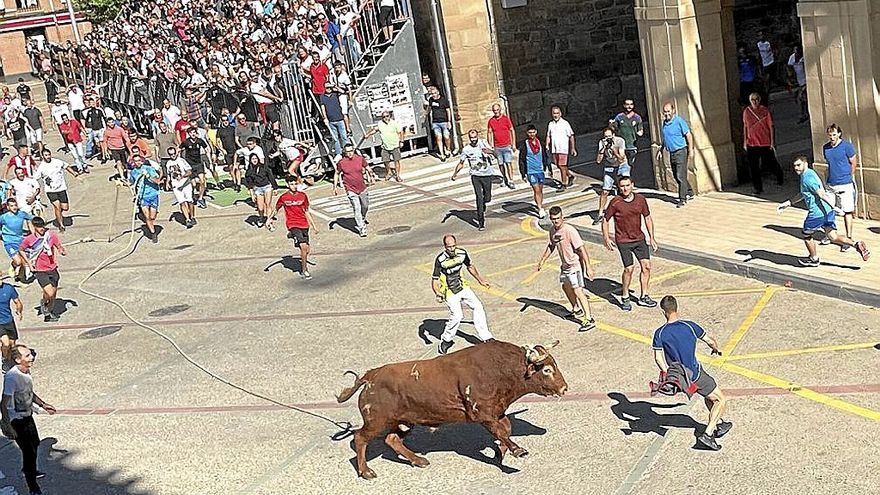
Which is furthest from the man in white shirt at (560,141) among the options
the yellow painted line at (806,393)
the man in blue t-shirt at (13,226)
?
the yellow painted line at (806,393)

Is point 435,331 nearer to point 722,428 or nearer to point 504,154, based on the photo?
point 722,428

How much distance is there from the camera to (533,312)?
49.1 ft

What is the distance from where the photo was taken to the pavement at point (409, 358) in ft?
33.6

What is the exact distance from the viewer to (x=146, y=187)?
72.0 feet

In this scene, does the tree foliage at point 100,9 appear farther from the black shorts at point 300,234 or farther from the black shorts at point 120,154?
the black shorts at point 300,234

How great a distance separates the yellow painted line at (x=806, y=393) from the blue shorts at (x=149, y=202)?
13.3m

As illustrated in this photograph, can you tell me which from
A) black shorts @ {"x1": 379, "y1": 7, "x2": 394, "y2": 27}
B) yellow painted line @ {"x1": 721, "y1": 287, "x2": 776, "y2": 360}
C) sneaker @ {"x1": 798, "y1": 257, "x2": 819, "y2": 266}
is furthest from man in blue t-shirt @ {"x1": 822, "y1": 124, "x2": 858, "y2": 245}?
black shorts @ {"x1": 379, "y1": 7, "x2": 394, "y2": 27}

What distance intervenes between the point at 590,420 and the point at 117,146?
750 inches

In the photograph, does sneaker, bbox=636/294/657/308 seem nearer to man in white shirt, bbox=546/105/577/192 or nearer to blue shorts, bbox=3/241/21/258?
man in white shirt, bbox=546/105/577/192

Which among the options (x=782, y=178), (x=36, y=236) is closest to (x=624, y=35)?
(x=782, y=178)

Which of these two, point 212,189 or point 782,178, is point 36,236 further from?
point 782,178

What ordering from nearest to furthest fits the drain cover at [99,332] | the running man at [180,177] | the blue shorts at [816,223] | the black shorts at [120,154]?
the blue shorts at [816,223] → the drain cover at [99,332] → the running man at [180,177] → the black shorts at [120,154]

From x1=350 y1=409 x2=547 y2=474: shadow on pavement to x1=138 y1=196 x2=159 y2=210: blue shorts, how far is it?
11926mm

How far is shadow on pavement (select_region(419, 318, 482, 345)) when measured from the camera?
14.4 meters
